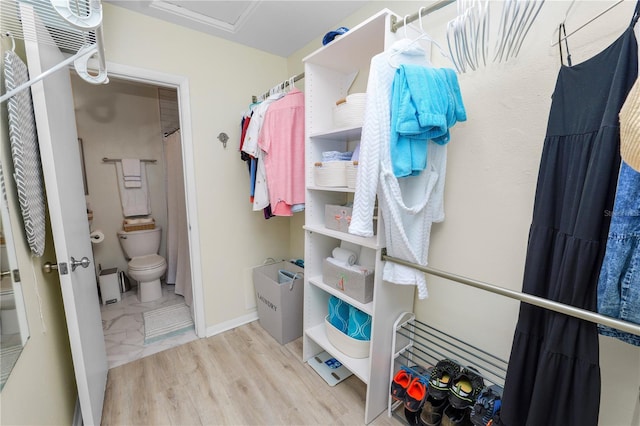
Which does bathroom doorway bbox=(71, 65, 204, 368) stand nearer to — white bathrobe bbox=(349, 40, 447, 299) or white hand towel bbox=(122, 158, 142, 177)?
white hand towel bbox=(122, 158, 142, 177)

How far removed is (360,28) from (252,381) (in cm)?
208

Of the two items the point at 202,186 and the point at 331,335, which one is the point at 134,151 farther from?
the point at 331,335

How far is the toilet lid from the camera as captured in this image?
2.73 metres

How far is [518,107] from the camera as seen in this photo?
3.70 feet

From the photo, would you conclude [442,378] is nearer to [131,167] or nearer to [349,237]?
[349,237]

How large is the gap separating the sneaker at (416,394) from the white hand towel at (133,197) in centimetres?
325

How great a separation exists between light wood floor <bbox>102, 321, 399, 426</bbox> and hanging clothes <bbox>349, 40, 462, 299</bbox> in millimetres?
896

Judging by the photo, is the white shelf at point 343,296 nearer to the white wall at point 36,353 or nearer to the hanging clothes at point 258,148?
the hanging clothes at point 258,148

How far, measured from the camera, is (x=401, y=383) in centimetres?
144

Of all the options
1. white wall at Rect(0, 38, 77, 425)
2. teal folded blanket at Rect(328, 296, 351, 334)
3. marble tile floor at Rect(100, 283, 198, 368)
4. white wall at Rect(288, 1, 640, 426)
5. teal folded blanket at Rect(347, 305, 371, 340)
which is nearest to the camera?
white wall at Rect(0, 38, 77, 425)

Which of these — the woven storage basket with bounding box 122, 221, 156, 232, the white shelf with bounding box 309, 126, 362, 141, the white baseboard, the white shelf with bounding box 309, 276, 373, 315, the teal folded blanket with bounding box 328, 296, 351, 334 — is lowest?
the white baseboard

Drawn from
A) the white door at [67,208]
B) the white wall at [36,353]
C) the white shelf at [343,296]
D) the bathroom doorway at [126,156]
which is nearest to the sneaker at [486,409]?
the white shelf at [343,296]

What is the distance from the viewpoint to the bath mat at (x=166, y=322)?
2.25 metres

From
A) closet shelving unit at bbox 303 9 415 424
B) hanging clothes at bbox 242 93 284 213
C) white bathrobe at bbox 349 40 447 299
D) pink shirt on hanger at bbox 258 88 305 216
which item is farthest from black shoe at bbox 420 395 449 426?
hanging clothes at bbox 242 93 284 213
